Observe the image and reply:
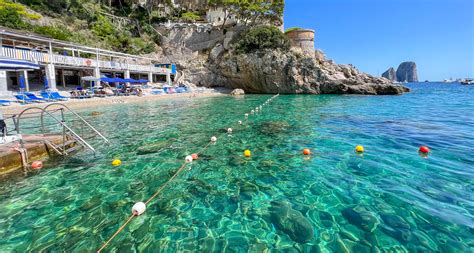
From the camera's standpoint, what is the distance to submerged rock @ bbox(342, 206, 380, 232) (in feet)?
12.9

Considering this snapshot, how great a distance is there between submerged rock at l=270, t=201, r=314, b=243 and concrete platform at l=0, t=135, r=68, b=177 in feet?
22.7

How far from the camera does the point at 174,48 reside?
4991 cm

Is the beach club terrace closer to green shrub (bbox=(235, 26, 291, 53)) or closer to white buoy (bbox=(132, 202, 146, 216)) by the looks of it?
green shrub (bbox=(235, 26, 291, 53))

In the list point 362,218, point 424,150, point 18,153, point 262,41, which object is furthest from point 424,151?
point 262,41

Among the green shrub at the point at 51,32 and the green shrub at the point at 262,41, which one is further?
the green shrub at the point at 262,41

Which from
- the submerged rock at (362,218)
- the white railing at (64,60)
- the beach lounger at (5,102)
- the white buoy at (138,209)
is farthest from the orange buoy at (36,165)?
the white railing at (64,60)

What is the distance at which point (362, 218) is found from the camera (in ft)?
13.6

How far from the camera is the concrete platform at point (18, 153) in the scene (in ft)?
20.2

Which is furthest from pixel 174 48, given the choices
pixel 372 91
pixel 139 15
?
pixel 372 91

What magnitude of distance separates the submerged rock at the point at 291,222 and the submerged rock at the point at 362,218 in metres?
0.78

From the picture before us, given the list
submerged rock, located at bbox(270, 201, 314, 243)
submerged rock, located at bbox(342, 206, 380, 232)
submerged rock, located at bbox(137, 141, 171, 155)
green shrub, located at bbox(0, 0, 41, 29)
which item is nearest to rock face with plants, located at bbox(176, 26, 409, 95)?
green shrub, located at bbox(0, 0, 41, 29)

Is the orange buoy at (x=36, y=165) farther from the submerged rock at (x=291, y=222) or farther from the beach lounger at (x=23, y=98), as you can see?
the beach lounger at (x=23, y=98)

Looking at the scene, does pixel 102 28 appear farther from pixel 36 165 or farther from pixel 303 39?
pixel 36 165

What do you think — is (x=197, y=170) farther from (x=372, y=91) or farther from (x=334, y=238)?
(x=372, y=91)
